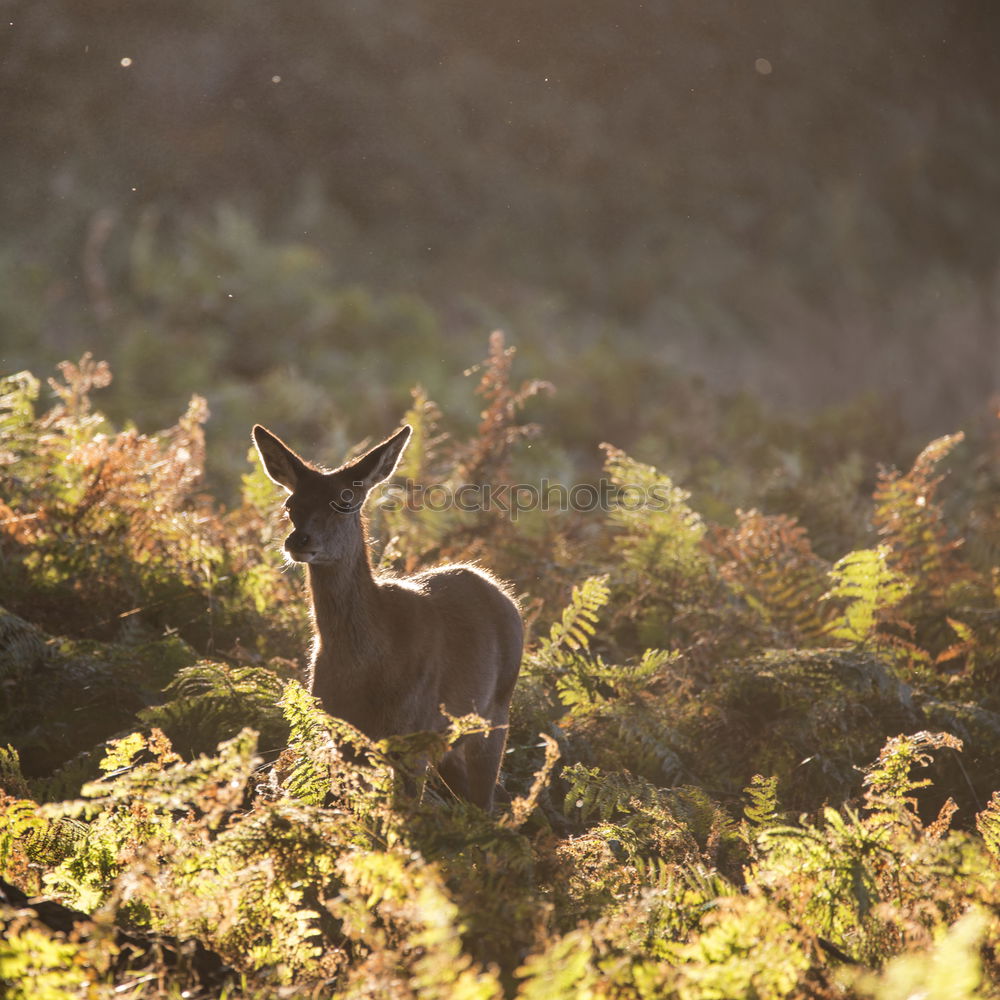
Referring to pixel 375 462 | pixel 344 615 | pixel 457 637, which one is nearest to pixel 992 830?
pixel 457 637

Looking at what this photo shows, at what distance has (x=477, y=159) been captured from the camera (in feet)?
88.9

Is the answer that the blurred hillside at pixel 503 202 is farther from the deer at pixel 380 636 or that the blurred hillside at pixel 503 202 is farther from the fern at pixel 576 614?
the deer at pixel 380 636

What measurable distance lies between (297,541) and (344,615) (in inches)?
18.7

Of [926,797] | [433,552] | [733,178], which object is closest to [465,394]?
[433,552]

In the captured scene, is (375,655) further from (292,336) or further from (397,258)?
(397,258)

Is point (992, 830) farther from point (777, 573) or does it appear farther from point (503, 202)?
point (503, 202)

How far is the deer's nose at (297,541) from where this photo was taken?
5.73 m

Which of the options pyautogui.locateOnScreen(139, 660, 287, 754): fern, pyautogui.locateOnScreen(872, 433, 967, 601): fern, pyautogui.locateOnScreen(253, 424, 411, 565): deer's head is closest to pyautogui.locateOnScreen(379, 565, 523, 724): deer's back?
pyautogui.locateOnScreen(253, 424, 411, 565): deer's head

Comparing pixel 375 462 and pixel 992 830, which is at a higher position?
pixel 375 462

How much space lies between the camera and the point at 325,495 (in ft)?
19.7

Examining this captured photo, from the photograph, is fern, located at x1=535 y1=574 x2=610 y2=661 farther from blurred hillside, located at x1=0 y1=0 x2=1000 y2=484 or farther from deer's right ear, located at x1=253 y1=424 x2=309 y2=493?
blurred hillside, located at x1=0 y1=0 x2=1000 y2=484

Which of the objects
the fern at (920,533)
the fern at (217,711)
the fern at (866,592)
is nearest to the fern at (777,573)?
the fern at (866,592)

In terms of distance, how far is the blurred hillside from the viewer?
54.2 ft

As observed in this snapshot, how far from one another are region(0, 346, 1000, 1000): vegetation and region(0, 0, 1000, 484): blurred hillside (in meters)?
4.79
